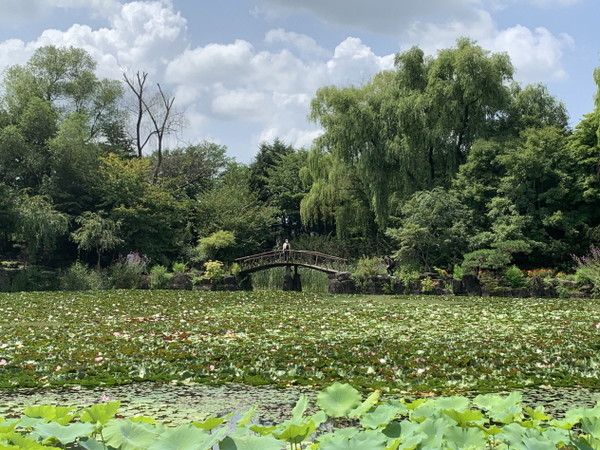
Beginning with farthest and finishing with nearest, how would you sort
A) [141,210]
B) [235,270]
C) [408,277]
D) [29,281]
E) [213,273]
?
[141,210], [235,270], [213,273], [29,281], [408,277]

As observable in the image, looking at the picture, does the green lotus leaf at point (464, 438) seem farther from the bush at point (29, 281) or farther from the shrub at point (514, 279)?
the bush at point (29, 281)

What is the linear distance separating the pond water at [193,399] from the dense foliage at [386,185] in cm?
1316

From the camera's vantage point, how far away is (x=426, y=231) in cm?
1808

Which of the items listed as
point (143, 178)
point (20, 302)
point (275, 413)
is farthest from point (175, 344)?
point (143, 178)

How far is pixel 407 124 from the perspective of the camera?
2102cm

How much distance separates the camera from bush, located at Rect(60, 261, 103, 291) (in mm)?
16484

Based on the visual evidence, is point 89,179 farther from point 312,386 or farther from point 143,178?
point 312,386

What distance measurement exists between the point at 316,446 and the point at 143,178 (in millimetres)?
22568

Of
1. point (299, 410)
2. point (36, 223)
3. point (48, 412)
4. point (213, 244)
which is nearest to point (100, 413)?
point (48, 412)

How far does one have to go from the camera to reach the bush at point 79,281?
16.5m

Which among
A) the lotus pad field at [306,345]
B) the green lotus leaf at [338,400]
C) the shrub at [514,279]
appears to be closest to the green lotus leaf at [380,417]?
the green lotus leaf at [338,400]

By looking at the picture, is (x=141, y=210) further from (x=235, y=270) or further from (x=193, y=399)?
(x=193, y=399)

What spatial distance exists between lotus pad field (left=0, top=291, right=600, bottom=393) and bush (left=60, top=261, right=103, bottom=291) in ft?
15.2

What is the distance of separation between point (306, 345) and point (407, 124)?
634 inches
